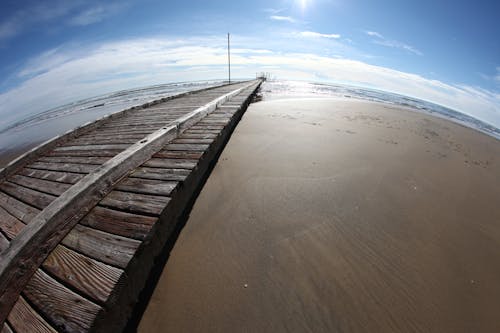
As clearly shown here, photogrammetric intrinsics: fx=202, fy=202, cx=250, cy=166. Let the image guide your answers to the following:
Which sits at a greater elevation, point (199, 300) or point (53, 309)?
point (53, 309)

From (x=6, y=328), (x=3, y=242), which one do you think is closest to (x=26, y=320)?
(x=6, y=328)

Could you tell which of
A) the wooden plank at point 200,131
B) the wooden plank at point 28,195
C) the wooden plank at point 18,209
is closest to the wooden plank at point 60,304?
the wooden plank at point 18,209

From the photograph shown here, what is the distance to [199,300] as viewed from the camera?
2025 millimetres

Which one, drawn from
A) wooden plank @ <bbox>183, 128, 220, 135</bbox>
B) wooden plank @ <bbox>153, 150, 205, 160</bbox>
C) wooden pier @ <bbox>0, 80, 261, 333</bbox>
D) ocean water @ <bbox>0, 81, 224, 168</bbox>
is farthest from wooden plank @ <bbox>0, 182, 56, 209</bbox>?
ocean water @ <bbox>0, 81, 224, 168</bbox>

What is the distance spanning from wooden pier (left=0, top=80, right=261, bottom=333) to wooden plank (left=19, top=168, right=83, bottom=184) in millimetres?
24

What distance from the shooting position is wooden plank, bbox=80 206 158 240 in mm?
1842

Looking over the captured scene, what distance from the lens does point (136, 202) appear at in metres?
2.19

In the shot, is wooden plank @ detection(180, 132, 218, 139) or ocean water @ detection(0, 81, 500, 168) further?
ocean water @ detection(0, 81, 500, 168)

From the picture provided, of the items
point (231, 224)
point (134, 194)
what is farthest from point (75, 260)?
point (231, 224)

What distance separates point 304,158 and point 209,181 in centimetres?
235

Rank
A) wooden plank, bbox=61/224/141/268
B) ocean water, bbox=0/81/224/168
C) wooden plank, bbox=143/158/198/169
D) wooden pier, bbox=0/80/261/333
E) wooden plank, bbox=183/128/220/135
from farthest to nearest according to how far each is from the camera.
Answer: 1. ocean water, bbox=0/81/224/168
2. wooden plank, bbox=183/128/220/135
3. wooden plank, bbox=143/158/198/169
4. wooden plank, bbox=61/224/141/268
5. wooden pier, bbox=0/80/261/333

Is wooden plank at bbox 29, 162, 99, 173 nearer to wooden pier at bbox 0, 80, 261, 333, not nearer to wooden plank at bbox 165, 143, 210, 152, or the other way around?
wooden pier at bbox 0, 80, 261, 333

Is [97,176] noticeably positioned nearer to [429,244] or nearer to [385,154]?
[429,244]

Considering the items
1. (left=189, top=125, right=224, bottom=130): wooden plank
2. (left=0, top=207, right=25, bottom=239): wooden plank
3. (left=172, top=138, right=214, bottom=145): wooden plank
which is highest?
(left=189, top=125, right=224, bottom=130): wooden plank
